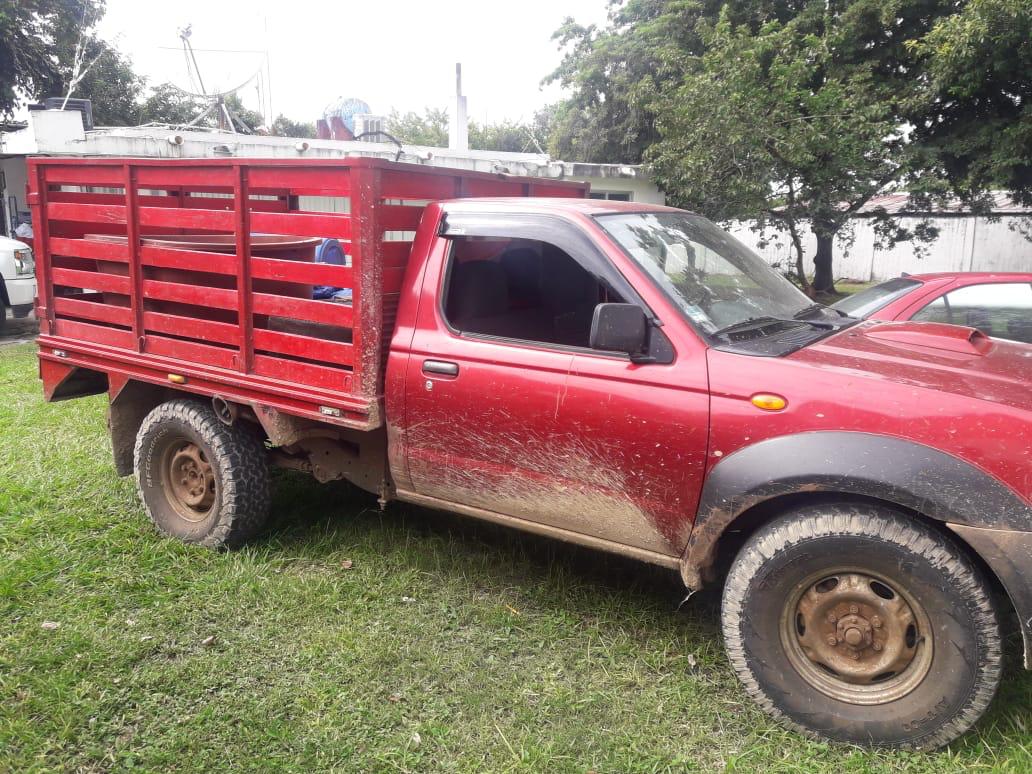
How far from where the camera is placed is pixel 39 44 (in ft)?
64.1

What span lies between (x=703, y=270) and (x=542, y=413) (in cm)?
102

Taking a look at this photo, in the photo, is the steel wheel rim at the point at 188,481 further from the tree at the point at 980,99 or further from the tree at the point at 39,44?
the tree at the point at 39,44

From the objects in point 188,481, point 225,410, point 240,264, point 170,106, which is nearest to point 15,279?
point 188,481

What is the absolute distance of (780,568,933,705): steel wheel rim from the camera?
279 cm

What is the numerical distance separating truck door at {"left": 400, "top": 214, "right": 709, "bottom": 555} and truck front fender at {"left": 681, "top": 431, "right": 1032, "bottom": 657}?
0.15 meters

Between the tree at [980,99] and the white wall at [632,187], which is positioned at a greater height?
the tree at [980,99]

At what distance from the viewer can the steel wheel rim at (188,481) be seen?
15.0 feet

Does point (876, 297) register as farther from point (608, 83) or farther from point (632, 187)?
point (608, 83)

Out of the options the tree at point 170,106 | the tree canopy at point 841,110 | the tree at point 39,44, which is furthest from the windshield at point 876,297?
the tree at point 170,106

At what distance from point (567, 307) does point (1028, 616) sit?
2485 millimetres

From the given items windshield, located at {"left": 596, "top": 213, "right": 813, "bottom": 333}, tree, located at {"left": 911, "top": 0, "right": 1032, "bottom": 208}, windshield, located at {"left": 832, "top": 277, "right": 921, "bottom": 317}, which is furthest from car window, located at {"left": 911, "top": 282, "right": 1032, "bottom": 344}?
tree, located at {"left": 911, "top": 0, "right": 1032, "bottom": 208}

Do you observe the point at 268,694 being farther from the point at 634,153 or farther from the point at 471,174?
the point at 634,153

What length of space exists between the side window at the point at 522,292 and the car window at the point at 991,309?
2575mm


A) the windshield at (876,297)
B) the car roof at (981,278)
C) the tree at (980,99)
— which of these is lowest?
the windshield at (876,297)
